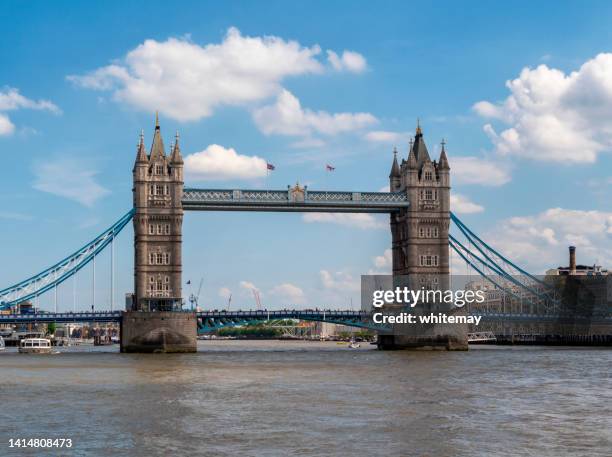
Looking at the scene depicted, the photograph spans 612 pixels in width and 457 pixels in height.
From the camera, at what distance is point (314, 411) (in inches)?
1708

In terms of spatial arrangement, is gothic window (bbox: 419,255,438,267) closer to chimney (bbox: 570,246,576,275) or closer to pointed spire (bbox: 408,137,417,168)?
pointed spire (bbox: 408,137,417,168)

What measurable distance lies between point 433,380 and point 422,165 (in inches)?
2185

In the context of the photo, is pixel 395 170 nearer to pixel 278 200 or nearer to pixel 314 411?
pixel 278 200

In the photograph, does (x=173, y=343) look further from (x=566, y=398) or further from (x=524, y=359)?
(x=566, y=398)

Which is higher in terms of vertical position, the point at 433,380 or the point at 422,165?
the point at 422,165

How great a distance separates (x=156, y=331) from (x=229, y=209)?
49.9 feet

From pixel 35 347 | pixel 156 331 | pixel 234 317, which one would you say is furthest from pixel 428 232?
pixel 35 347

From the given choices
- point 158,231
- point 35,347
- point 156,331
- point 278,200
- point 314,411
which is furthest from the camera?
point 35,347

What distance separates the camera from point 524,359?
8950cm

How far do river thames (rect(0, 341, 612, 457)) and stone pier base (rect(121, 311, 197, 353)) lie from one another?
29367mm

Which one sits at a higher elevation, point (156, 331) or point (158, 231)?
point (158, 231)

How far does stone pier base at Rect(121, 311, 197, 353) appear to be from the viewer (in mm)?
101000

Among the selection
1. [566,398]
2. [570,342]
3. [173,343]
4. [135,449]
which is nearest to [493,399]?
[566,398]

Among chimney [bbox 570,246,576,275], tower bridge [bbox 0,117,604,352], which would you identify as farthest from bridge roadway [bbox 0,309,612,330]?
chimney [bbox 570,246,576,275]
